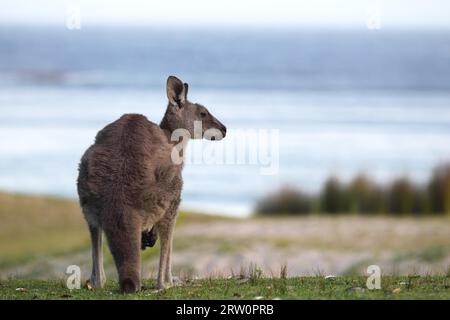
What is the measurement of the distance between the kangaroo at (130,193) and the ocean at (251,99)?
2.01 metres

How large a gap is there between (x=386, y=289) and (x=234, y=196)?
1407 centimetres

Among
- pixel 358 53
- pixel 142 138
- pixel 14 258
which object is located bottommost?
pixel 14 258

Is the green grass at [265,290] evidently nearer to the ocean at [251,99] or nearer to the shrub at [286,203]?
the ocean at [251,99]

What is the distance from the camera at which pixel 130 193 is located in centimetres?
762

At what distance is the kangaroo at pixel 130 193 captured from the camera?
7.50 m

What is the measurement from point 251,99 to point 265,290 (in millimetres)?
36704

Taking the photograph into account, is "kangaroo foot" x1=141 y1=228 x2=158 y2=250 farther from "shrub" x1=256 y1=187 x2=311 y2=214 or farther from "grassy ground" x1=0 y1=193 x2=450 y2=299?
"shrub" x1=256 y1=187 x2=311 y2=214

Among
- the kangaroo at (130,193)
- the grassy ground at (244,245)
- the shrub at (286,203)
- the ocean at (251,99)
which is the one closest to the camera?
the kangaroo at (130,193)

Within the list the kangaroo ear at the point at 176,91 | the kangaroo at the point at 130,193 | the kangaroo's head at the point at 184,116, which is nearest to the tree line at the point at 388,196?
the kangaroo's head at the point at 184,116

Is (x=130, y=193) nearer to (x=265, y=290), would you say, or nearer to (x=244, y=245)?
(x=265, y=290)

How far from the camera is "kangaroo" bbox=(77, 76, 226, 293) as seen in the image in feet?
24.6

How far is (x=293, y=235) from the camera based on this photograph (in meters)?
16.7
